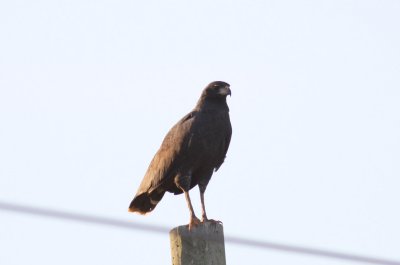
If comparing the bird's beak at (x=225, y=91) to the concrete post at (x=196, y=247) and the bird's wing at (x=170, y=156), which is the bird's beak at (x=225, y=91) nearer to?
the bird's wing at (x=170, y=156)

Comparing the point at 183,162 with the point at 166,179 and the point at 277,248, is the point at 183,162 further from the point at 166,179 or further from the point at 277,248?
the point at 277,248

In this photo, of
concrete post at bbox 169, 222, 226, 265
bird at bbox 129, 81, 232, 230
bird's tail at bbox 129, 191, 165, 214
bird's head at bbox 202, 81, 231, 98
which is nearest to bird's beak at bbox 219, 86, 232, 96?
bird's head at bbox 202, 81, 231, 98

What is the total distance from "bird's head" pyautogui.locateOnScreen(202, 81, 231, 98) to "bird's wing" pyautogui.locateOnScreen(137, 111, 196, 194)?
319 mm

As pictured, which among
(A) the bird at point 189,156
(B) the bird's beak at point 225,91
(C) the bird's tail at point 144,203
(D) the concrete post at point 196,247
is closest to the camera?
(D) the concrete post at point 196,247

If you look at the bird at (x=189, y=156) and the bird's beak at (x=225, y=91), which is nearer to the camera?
the bird at (x=189, y=156)

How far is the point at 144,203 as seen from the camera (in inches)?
376

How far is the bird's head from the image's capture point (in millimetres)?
9828

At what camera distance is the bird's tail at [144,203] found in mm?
9500

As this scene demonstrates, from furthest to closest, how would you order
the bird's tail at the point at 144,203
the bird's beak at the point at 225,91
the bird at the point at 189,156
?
the bird's beak at the point at 225,91, the bird's tail at the point at 144,203, the bird at the point at 189,156

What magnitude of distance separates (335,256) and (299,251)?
18 centimetres

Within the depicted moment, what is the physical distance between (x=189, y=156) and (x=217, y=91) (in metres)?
0.89

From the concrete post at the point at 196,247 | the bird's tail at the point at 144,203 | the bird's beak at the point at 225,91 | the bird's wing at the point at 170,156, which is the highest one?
the bird's beak at the point at 225,91

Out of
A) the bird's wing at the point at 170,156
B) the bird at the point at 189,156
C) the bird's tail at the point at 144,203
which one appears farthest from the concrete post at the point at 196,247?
the bird's tail at the point at 144,203

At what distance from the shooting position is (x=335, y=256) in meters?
4.38
